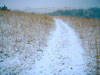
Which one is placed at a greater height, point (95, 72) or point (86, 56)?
point (86, 56)

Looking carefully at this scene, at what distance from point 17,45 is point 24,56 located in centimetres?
198

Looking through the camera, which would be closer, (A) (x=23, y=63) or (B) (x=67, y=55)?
(A) (x=23, y=63)

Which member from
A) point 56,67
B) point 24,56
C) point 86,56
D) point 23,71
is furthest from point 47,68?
point 86,56

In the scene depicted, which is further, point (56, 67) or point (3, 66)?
point (56, 67)

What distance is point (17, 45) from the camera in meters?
7.32

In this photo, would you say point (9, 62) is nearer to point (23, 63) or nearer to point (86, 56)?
point (23, 63)

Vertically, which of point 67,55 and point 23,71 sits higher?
point 67,55

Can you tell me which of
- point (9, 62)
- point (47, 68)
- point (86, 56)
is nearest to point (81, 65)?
point (86, 56)

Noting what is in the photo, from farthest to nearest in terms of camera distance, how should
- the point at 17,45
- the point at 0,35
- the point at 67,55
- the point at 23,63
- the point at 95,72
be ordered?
the point at 0,35 < the point at 17,45 < the point at 67,55 < the point at 23,63 < the point at 95,72

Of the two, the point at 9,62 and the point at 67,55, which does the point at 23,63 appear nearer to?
the point at 9,62

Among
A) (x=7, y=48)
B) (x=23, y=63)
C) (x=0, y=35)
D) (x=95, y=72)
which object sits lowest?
(x=95, y=72)

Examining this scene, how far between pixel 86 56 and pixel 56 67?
3.23m

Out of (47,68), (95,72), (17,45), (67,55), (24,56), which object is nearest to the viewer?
(95,72)

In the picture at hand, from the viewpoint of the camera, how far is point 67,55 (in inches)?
256
